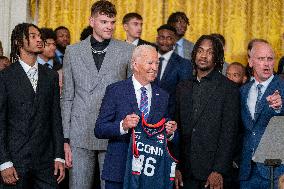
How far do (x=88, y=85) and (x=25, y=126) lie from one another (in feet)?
1.98

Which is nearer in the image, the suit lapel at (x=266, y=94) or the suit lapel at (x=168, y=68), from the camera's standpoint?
the suit lapel at (x=266, y=94)

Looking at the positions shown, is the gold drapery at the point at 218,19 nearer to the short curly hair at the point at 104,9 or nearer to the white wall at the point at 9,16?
the white wall at the point at 9,16

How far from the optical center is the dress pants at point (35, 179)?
164 inches

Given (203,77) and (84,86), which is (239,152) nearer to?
(203,77)

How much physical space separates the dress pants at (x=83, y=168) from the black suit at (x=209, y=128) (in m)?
0.61

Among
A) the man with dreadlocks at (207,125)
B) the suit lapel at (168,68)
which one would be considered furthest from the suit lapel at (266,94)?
the suit lapel at (168,68)

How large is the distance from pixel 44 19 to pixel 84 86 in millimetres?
4041

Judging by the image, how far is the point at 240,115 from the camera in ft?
14.9

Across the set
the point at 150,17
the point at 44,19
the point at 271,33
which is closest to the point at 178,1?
the point at 150,17

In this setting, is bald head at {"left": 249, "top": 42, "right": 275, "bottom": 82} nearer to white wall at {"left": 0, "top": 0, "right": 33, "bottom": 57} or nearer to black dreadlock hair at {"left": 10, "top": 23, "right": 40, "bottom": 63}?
black dreadlock hair at {"left": 10, "top": 23, "right": 40, "bottom": 63}

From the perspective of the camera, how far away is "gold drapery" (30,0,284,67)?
26.6ft

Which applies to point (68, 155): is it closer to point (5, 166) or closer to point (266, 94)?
point (5, 166)

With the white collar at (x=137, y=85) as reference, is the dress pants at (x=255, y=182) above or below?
below

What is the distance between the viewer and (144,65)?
13.6 feet
